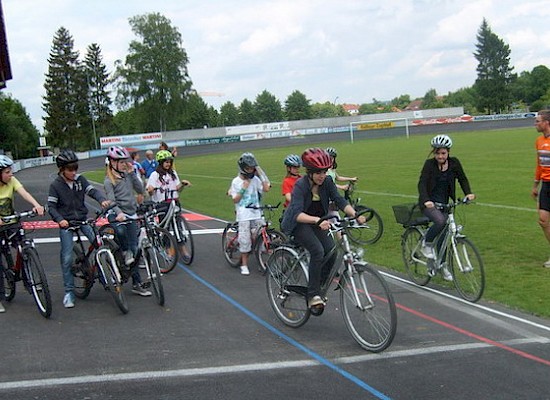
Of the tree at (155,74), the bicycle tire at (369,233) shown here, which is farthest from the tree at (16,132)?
the bicycle tire at (369,233)

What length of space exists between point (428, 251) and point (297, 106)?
12753cm

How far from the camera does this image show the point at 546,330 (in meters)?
5.78

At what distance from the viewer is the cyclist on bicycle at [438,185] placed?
7.27 meters

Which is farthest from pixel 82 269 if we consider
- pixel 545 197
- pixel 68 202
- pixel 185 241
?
pixel 545 197

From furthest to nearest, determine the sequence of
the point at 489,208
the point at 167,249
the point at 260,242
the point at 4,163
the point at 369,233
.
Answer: the point at 489,208
the point at 369,233
the point at 167,249
the point at 260,242
the point at 4,163

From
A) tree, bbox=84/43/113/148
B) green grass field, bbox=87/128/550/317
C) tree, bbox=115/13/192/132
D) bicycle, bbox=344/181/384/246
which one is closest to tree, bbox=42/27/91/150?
tree, bbox=84/43/113/148

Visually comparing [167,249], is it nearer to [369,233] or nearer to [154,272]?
[154,272]

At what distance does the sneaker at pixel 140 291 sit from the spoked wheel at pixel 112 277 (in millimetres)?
704

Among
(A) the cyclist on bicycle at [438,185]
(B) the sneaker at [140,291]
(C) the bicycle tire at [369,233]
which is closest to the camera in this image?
(A) the cyclist on bicycle at [438,185]

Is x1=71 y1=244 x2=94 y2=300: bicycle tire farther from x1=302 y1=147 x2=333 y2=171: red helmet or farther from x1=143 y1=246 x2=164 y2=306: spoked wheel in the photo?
x1=302 y1=147 x2=333 y2=171: red helmet

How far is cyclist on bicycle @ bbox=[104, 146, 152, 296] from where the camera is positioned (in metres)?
7.80

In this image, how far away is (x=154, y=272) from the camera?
23.7ft

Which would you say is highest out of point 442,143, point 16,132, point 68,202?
point 16,132

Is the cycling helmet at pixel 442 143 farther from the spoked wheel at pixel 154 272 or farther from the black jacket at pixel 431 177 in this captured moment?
the spoked wheel at pixel 154 272
